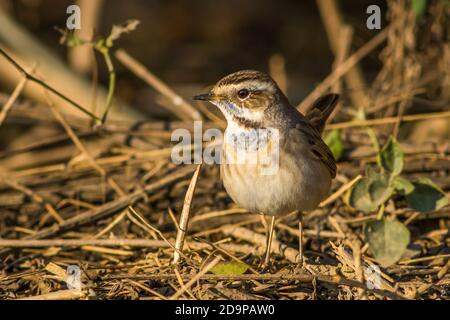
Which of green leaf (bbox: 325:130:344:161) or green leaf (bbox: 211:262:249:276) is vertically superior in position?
green leaf (bbox: 325:130:344:161)

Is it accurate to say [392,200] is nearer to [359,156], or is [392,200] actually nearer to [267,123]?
[359,156]

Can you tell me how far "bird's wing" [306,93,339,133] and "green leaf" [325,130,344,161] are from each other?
1.17 feet

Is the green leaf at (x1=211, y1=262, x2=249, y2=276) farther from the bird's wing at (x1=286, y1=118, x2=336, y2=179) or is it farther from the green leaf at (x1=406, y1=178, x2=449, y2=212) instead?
the green leaf at (x1=406, y1=178, x2=449, y2=212)

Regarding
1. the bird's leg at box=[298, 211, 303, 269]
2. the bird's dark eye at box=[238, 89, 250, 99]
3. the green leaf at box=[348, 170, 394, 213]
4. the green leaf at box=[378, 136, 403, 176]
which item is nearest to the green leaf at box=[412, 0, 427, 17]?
the green leaf at box=[378, 136, 403, 176]

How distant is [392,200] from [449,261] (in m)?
1.11

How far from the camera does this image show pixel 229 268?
489 cm

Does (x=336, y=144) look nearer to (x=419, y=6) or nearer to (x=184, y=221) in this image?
(x=419, y=6)

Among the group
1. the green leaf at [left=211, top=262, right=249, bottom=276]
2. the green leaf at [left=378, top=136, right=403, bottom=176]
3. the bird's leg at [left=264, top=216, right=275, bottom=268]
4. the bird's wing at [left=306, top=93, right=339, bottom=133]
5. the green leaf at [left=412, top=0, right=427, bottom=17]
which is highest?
the green leaf at [left=412, top=0, right=427, bottom=17]

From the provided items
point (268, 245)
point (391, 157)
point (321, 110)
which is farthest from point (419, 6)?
point (268, 245)

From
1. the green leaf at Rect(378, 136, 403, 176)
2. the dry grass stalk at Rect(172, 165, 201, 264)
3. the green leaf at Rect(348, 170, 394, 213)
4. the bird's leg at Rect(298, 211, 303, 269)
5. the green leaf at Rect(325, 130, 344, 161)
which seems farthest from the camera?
the green leaf at Rect(325, 130, 344, 161)

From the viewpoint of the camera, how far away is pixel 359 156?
6.52 m

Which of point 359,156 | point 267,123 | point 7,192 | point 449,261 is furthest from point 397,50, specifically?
point 7,192

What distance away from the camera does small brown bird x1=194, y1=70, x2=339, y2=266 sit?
505cm

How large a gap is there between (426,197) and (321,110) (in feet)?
3.77
